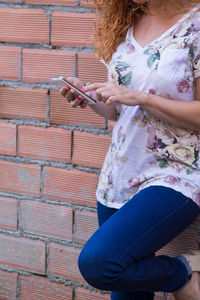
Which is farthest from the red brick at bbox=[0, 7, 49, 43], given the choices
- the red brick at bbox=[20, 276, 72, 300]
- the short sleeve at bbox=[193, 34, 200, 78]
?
the red brick at bbox=[20, 276, 72, 300]

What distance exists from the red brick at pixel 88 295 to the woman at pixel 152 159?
571mm

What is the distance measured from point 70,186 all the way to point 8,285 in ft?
2.11

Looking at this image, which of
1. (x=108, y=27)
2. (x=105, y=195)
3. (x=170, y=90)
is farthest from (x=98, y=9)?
(x=105, y=195)

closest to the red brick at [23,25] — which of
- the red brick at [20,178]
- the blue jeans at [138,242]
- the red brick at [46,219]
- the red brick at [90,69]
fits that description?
the red brick at [90,69]

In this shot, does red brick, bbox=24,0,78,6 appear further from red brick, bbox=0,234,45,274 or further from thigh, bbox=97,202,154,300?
red brick, bbox=0,234,45,274

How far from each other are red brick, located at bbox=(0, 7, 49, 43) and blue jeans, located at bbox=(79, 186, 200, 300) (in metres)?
1.00

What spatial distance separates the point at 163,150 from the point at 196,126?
0.43 ft

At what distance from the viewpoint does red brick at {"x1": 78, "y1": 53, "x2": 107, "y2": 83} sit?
2.28 metres

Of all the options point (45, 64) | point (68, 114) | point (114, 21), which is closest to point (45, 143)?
point (68, 114)

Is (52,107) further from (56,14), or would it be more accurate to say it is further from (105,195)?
(105,195)

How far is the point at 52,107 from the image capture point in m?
2.43

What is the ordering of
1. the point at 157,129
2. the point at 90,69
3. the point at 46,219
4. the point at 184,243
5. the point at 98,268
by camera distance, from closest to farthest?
1. the point at 98,268
2. the point at 157,129
3. the point at 184,243
4. the point at 90,69
5. the point at 46,219

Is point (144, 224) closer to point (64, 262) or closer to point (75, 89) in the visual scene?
point (75, 89)

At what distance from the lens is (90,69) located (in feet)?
7.55
